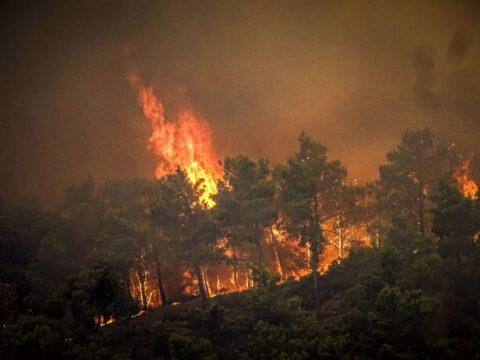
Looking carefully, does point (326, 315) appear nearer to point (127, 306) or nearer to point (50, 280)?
point (127, 306)

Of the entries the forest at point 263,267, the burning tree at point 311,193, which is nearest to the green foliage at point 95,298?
the forest at point 263,267

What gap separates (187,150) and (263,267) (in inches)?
2006

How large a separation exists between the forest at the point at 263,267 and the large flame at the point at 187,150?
1977 cm

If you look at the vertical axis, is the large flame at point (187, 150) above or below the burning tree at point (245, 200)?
above

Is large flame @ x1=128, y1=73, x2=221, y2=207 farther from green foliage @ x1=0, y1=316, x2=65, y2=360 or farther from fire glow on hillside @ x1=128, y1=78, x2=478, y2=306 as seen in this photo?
green foliage @ x1=0, y1=316, x2=65, y2=360

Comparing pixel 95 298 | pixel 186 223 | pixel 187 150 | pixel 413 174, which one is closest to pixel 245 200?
pixel 186 223

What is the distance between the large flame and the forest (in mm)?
19769

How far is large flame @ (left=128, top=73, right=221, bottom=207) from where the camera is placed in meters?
65.7

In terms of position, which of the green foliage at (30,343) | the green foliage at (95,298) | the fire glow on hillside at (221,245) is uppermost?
the fire glow on hillside at (221,245)

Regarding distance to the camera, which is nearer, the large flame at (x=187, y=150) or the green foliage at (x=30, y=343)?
the green foliage at (x=30, y=343)

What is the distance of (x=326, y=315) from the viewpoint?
2588 centimetres

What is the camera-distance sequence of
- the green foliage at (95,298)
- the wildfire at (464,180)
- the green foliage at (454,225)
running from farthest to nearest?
the wildfire at (464,180) < the green foliage at (454,225) < the green foliage at (95,298)

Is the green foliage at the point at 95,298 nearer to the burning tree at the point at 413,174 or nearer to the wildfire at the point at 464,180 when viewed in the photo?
the burning tree at the point at 413,174

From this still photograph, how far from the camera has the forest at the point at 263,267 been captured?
18.0 metres
